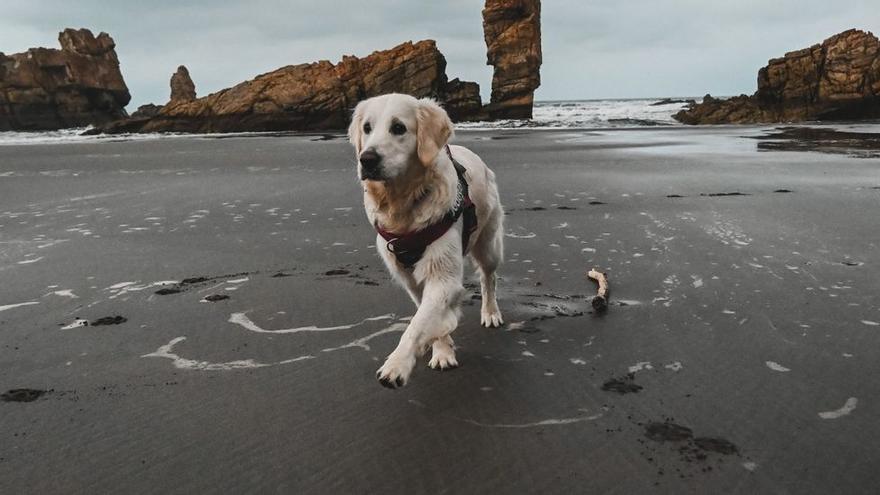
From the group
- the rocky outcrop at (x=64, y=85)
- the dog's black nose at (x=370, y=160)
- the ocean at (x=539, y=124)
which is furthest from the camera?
the rocky outcrop at (x=64, y=85)

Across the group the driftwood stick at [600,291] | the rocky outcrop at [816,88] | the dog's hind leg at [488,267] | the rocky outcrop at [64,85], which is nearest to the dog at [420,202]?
the dog's hind leg at [488,267]

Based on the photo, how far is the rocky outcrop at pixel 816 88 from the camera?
42844mm

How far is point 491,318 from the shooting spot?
439 cm

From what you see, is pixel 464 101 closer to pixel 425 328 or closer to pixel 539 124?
pixel 539 124

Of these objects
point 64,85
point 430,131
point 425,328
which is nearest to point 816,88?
point 430,131

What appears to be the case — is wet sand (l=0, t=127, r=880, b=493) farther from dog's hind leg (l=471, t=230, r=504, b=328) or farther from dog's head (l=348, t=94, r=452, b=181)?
dog's head (l=348, t=94, r=452, b=181)

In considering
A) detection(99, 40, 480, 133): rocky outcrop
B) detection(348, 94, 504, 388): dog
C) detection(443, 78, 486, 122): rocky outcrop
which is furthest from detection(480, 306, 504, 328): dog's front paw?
detection(443, 78, 486, 122): rocky outcrop

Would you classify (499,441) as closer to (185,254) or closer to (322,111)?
(185,254)

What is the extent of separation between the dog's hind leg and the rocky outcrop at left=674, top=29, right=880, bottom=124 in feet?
144

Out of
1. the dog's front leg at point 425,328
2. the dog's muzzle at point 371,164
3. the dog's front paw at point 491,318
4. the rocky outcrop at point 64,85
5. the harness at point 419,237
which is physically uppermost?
the rocky outcrop at point 64,85

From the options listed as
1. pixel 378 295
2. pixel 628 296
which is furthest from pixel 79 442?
pixel 628 296

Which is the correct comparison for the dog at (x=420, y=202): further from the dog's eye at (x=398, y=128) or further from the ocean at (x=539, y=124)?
the ocean at (x=539, y=124)

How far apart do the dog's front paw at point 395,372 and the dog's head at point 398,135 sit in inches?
43.6

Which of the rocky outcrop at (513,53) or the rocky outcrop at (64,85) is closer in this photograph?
the rocky outcrop at (513,53)
